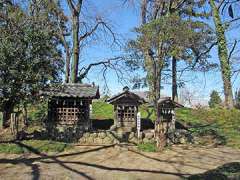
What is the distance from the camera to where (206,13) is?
2792 centimetres

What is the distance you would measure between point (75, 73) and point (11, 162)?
14033 millimetres

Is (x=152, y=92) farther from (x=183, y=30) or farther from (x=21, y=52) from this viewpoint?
(x=21, y=52)

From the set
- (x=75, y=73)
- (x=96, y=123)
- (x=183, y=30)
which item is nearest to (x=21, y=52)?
(x=183, y=30)

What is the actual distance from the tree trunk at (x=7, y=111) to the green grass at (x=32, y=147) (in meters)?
1.81

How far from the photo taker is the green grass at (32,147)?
13.8 metres

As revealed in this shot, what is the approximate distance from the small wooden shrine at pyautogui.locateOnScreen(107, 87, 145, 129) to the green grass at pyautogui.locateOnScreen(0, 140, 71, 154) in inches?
201

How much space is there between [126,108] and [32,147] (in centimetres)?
696

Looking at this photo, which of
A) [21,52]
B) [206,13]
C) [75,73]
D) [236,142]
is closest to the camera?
[21,52]

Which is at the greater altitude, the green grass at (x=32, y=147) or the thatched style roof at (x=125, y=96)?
the thatched style roof at (x=125, y=96)

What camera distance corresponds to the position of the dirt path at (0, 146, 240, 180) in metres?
9.88

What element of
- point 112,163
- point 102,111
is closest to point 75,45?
point 102,111

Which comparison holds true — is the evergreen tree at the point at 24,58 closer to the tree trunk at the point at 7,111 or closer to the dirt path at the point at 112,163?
the tree trunk at the point at 7,111

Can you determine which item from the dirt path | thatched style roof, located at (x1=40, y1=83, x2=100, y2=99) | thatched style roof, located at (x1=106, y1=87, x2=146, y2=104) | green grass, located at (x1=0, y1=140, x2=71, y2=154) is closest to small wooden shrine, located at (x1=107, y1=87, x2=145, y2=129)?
thatched style roof, located at (x1=106, y1=87, x2=146, y2=104)

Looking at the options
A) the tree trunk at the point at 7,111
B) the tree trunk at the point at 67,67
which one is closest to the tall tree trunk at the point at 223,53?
the tree trunk at the point at 67,67
